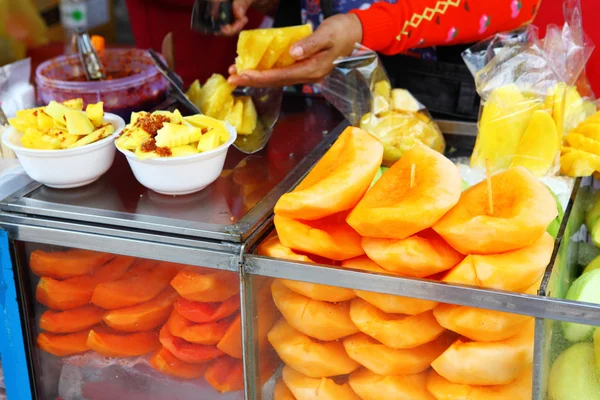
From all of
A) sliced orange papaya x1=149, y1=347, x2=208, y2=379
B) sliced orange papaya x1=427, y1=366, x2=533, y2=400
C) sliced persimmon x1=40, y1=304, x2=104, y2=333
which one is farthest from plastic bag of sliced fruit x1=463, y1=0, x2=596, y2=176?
sliced persimmon x1=40, y1=304, x2=104, y2=333

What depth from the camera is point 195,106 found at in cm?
153

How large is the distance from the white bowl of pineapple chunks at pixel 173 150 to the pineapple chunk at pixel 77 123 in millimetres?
80

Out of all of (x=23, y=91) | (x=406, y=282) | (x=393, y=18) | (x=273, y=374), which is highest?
(x=393, y=18)

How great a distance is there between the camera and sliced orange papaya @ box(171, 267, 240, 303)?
3.70 feet

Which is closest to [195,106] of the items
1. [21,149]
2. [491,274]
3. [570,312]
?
[21,149]

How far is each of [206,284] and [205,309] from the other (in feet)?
0.18

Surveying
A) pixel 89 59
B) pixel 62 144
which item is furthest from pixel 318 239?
pixel 89 59

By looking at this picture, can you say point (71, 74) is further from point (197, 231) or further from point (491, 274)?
point (491, 274)

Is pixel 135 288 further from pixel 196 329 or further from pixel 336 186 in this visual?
pixel 336 186

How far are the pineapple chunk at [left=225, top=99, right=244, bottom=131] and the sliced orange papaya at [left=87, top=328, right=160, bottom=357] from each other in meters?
0.53

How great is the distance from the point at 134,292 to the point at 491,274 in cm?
64

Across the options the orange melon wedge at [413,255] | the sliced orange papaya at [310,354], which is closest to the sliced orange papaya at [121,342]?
the sliced orange papaya at [310,354]

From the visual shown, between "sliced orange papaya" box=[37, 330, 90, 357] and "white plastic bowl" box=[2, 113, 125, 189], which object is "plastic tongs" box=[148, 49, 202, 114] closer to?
"white plastic bowl" box=[2, 113, 125, 189]

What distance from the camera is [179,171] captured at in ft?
3.98
